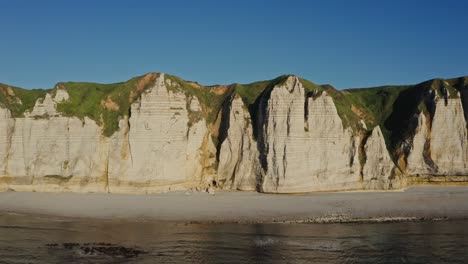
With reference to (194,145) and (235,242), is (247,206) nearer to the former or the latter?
(194,145)

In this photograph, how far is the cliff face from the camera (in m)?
35.4

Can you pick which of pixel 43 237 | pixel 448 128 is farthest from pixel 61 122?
pixel 448 128

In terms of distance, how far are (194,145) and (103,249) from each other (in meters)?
18.2

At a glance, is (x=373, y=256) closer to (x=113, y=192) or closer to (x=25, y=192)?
(x=113, y=192)

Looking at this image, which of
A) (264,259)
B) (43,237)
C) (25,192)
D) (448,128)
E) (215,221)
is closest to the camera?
(264,259)

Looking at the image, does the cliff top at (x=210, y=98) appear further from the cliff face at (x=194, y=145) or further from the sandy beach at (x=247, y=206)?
the sandy beach at (x=247, y=206)

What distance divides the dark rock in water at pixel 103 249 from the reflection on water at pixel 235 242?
0.08m

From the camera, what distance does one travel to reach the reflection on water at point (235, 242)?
17844 millimetres

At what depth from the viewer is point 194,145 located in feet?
121

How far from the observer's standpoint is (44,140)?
119ft

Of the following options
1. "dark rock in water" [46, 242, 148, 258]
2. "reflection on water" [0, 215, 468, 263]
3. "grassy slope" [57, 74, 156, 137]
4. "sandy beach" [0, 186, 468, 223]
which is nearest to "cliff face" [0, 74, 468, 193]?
"grassy slope" [57, 74, 156, 137]

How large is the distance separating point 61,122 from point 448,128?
112ft

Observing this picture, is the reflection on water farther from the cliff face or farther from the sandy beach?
the cliff face

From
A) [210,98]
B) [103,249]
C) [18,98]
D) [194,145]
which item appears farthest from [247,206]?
[18,98]
